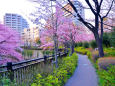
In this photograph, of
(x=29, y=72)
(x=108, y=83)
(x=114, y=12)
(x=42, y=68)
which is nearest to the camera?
(x=108, y=83)

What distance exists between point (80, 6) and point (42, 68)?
4.74 metres

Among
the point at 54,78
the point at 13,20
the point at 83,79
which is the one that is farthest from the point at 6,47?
the point at 13,20

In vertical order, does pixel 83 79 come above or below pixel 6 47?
below

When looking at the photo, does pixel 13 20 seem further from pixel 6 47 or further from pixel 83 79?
pixel 83 79

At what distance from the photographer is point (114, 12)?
850 cm

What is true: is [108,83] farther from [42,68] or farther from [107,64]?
[42,68]

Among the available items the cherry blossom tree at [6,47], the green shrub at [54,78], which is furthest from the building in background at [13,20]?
the green shrub at [54,78]

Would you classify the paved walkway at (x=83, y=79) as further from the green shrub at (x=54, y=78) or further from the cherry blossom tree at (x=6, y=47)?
the cherry blossom tree at (x=6, y=47)

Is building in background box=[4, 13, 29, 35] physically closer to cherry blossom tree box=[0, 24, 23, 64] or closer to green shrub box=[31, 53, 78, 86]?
cherry blossom tree box=[0, 24, 23, 64]

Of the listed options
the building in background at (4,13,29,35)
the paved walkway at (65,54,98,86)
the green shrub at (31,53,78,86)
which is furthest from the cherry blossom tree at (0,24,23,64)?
the building in background at (4,13,29,35)

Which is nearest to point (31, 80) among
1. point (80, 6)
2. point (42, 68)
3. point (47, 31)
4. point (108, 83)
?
point (42, 68)

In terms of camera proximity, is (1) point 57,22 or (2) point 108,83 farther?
(1) point 57,22

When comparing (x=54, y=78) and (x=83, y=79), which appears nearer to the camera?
(x=54, y=78)

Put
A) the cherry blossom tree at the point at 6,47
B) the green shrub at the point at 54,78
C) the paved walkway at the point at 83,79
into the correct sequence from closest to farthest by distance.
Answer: the green shrub at the point at 54,78 < the paved walkway at the point at 83,79 < the cherry blossom tree at the point at 6,47
